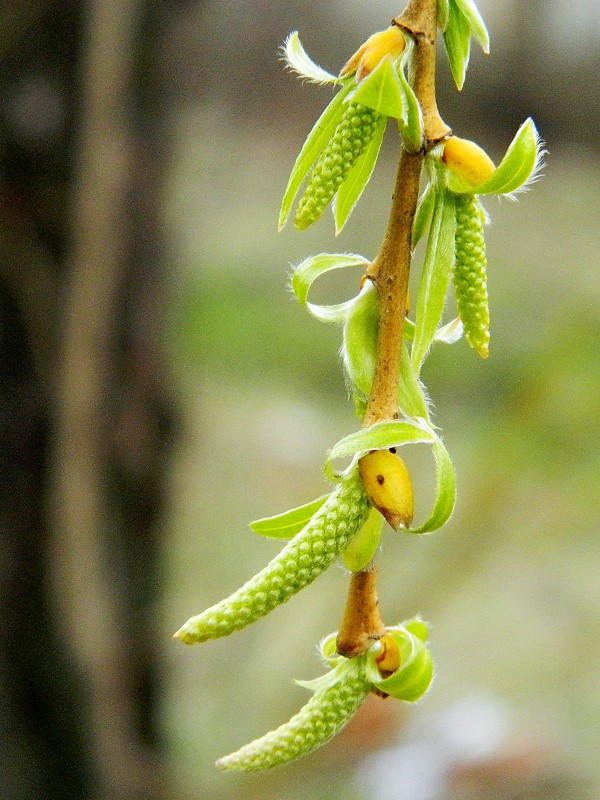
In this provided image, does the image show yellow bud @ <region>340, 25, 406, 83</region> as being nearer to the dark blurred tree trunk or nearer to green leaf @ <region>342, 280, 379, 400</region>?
green leaf @ <region>342, 280, 379, 400</region>

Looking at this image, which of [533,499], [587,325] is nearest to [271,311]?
[533,499]

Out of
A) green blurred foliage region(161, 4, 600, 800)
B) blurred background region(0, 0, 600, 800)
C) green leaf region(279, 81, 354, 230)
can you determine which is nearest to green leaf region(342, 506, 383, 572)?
green leaf region(279, 81, 354, 230)

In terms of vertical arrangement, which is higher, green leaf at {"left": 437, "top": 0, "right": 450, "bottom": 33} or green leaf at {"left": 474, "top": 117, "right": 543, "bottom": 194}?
green leaf at {"left": 437, "top": 0, "right": 450, "bottom": 33}

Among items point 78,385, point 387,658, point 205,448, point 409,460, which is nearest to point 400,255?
point 387,658

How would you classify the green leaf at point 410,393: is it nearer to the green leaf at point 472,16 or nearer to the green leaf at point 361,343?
the green leaf at point 361,343

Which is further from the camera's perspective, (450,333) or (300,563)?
(450,333)

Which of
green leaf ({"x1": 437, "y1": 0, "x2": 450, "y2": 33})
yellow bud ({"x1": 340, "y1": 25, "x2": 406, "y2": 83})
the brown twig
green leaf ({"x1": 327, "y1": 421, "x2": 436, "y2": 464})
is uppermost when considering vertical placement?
green leaf ({"x1": 437, "y1": 0, "x2": 450, "y2": 33})

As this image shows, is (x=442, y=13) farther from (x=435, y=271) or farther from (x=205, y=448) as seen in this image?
(x=205, y=448)
